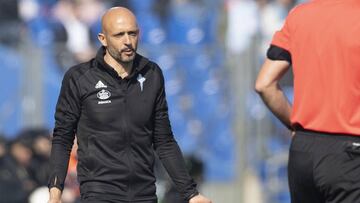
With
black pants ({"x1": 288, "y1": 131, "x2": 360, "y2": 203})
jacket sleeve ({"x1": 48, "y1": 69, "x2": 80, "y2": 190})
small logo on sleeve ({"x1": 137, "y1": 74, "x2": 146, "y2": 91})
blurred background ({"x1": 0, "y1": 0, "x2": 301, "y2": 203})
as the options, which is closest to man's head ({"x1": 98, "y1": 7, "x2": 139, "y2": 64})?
small logo on sleeve ({"x1": 137, "y1": 74, "x2": 146, "y2": 91})

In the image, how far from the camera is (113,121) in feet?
19.7

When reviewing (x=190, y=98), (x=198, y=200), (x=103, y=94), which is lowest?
(x=190, y=98)

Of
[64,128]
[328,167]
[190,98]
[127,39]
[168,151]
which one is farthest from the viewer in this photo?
[190,98]

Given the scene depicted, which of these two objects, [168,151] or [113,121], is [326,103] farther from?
[113,121]

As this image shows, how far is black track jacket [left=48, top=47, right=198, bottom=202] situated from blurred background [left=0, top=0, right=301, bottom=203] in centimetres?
587

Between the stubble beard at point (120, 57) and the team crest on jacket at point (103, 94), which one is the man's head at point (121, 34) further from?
the team crest on jacket at point (103, 94)

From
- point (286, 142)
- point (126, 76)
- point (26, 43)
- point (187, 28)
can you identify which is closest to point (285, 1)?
point (187, 28)

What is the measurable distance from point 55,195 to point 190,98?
302 inches

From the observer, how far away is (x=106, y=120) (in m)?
6.00

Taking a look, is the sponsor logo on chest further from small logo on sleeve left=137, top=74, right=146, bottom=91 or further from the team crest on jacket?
small logo on sleeve left=137, top=74, right=146, bottom=91

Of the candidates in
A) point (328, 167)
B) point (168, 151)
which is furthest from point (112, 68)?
point (328, 167)

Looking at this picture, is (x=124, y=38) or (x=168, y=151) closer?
(x=124, y=38)

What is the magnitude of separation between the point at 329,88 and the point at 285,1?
28.9ft

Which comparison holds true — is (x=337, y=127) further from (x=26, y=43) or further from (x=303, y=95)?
(x=26, y=43)
